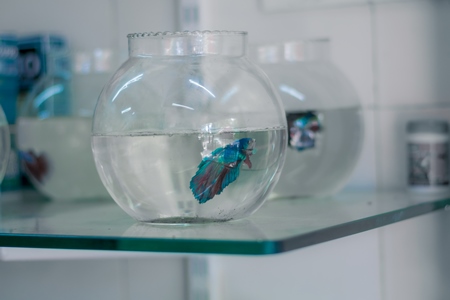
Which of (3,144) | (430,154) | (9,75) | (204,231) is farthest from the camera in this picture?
(9,75)

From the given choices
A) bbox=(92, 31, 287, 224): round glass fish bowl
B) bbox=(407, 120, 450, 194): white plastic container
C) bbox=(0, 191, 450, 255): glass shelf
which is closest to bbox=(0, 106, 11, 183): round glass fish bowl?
bbox=(0, 191, 450, 255): glass shelf

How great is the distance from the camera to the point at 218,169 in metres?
0.72

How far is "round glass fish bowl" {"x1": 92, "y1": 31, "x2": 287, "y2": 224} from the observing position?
0.72 m

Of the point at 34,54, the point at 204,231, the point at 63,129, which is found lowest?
the point at 204,231

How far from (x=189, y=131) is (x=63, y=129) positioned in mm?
388

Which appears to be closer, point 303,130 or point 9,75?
point 303,130

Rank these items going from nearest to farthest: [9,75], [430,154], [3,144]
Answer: [3,144]
[430,154]
[9,75]

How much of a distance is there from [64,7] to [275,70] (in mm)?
438

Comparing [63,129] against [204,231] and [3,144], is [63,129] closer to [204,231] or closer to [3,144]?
[3,144]

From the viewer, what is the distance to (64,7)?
4.17ft

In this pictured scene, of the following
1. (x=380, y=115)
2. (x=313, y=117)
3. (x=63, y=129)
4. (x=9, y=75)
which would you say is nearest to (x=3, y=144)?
(x=63, y=129)

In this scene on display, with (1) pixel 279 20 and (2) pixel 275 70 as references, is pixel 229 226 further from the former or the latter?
(1) pixel 279 20

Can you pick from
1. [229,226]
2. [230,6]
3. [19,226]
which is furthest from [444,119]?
[19,226]

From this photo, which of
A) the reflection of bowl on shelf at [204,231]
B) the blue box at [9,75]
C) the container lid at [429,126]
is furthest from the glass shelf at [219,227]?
the blue box at [9,75]
